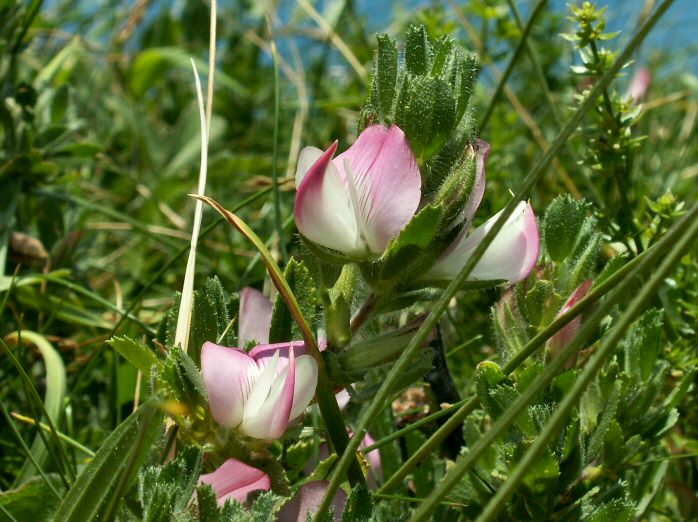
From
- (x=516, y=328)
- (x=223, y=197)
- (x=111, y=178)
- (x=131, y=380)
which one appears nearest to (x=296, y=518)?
(x=516, y=328)

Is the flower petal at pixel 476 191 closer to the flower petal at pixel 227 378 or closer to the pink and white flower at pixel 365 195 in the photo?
the pink and white flower at pixel 365 195

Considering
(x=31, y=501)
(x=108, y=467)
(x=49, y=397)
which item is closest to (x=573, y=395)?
(x=108, y=467)

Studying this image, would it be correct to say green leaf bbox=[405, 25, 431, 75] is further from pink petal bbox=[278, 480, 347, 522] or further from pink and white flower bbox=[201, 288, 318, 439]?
pink petal bbox=[278, 480, 347, 522]

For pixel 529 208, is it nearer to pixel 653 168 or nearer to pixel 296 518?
pixel 296 518

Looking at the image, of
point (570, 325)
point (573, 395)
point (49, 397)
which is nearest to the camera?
point (573, 395)

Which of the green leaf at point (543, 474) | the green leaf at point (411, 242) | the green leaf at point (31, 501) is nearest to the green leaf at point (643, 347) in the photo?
the green leaf at point (543, 474)

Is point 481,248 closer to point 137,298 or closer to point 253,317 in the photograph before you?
point 253,317

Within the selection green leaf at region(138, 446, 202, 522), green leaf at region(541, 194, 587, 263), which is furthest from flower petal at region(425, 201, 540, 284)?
green leaf at region(138, 446, 202, 522)
